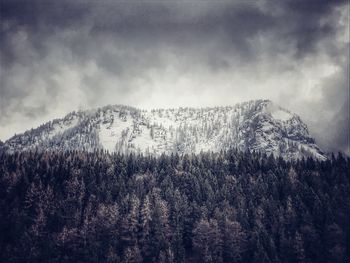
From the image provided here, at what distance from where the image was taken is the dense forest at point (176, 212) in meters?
108

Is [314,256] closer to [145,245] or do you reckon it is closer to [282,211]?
[282,211]

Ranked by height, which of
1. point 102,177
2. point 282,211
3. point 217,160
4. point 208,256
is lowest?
point 208,256

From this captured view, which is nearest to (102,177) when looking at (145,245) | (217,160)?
(145,245)

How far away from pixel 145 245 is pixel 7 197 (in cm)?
6565

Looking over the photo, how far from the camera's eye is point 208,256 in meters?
107

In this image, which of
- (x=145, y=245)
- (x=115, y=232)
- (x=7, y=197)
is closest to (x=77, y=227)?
(x=115, y=232)

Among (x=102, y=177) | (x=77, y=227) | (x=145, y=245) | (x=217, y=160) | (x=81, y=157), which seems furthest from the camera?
(x=81, y=157)

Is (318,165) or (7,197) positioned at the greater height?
(318,165)

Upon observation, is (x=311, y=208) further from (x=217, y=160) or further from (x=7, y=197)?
(x=7, y=197)

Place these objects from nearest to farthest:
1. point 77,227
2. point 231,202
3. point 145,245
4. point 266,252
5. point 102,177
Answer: point 266,252, point 145,245, point 77,227, point 231,202, point 102,177

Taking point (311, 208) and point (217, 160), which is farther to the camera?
point (217, 160)

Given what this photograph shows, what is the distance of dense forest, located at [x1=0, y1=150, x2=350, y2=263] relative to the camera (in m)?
108

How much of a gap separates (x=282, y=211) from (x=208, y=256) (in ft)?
114

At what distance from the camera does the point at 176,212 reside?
413ft
